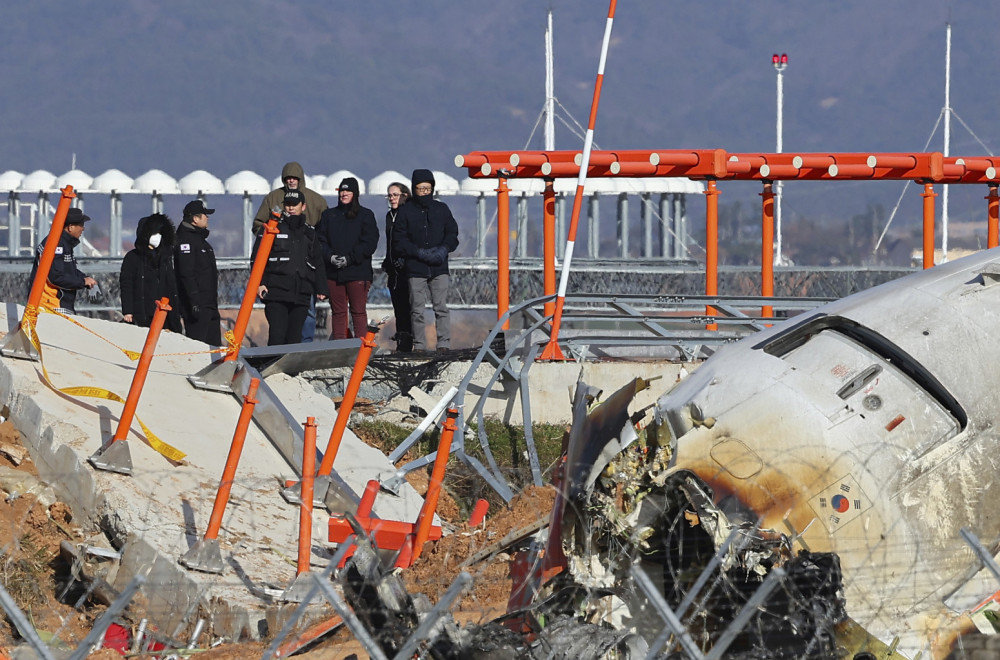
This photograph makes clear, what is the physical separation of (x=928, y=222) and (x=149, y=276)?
782cm

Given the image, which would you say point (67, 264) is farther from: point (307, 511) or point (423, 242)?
point (307, 511)

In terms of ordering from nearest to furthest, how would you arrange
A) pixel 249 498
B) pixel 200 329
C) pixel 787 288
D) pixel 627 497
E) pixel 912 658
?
pixel 912 658
pixel 627 497
pixel 249 498
pixel 200 329
pixel 787 288

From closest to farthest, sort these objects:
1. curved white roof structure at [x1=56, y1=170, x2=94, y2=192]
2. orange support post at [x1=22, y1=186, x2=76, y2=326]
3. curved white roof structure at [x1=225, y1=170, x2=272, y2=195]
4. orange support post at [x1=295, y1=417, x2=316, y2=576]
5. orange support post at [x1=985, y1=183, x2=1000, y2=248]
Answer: orange support post at [x1=295, y1=417, x2=316, y2=576] → orange support post at [x1=22, y1=186, x2=76, y2=326] → orange support post at [x1=985, y1=183, x2=1000, y2=248] → curved white roof structure at [x1=225, y1=170, x2=272, y2=195] → curved white roof structure at [x1=56, y1=170, x2=94, y2=192]

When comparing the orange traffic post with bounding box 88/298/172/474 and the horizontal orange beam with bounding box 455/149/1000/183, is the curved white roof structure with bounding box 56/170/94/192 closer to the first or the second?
the horizontal orange beam with bounding box 455/149/1000/183

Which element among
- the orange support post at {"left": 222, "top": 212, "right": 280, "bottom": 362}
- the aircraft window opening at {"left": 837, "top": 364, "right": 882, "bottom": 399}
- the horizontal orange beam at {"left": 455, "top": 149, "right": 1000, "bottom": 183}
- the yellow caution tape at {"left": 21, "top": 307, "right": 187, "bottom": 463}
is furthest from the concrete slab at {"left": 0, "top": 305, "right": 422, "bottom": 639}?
the aircraft window opening at {"left": 837, "top": 364, "right": 882, "bottom": 399}

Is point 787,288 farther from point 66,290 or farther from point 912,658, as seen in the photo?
point 912,658

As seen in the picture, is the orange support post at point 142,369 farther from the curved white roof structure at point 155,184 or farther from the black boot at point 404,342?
the curved white roof structure at point 155,184

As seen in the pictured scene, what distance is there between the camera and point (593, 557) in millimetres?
7125

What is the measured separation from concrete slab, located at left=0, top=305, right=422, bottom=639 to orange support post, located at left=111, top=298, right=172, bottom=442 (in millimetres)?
277

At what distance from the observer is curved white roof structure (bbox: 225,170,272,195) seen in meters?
33.0

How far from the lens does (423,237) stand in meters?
13.6

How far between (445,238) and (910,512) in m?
7.56

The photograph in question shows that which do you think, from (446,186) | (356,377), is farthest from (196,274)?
(446,186)

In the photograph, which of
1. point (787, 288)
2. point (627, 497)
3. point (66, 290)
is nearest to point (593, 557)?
point (627, 497)
